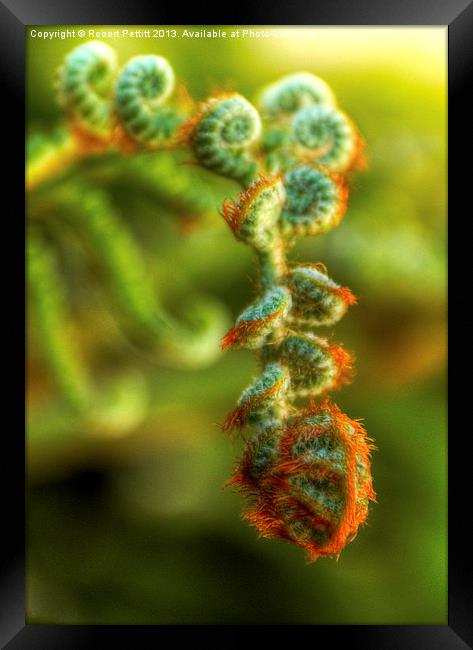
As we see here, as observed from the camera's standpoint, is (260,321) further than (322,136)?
No

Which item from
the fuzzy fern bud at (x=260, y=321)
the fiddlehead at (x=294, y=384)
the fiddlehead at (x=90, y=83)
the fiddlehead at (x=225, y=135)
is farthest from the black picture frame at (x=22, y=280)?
the fuzzy fern bud at (x=260, y=321)

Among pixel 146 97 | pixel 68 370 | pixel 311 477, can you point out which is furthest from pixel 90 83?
pixel 311 477

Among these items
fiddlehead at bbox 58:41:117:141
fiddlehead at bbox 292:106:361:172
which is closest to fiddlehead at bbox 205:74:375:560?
fiddlehead at bbox 292:106:361:172

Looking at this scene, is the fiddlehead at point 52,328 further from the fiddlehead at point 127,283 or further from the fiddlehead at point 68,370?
the fiddlehead at point 127,283

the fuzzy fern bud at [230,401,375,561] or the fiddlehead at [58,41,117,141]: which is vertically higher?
the fiddlehead at [58,41,117,141]

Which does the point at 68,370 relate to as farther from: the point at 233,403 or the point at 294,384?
the point at 294,384

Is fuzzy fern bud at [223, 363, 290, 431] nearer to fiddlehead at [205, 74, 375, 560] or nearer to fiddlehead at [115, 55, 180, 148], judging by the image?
fiddlehead at [205, 74, 375, 560]
